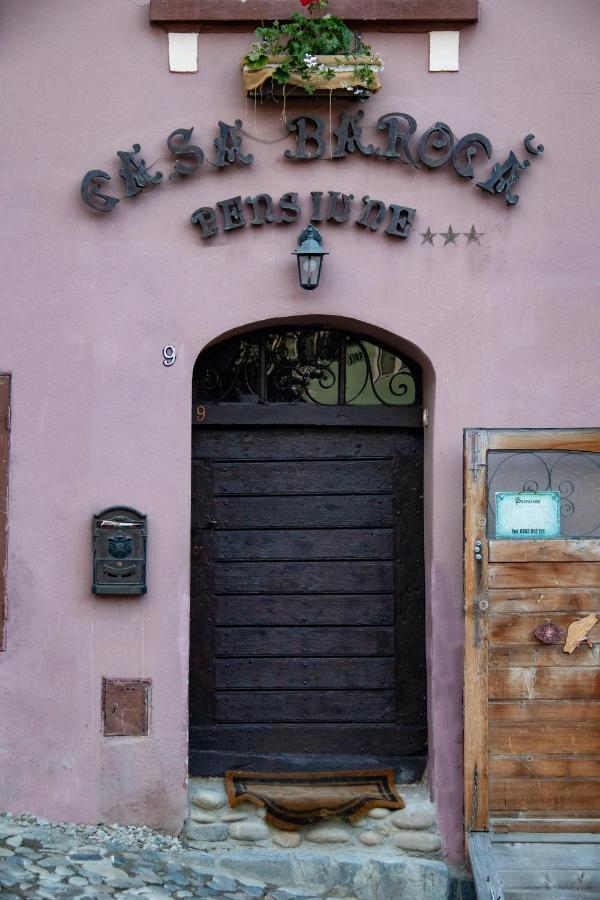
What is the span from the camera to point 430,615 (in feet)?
19.9

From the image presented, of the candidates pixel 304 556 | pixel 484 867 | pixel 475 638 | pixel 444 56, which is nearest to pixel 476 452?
pixel 475 638

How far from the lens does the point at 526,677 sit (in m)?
5.77

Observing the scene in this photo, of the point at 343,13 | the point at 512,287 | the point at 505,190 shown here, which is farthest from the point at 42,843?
the point at 343,13

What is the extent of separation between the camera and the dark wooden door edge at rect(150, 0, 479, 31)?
234 inches

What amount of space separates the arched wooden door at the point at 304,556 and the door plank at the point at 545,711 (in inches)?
25.7

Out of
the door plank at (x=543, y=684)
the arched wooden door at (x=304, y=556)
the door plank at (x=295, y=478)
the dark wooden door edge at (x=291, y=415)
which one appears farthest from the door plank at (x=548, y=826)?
the dark wooden door edge at (x=291, y=415)

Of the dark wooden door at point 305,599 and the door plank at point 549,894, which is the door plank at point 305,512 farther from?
the door plank at point 549,894

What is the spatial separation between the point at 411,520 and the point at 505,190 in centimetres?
183

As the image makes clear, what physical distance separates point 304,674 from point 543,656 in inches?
52.4

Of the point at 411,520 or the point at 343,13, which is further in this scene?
the point at 411,520

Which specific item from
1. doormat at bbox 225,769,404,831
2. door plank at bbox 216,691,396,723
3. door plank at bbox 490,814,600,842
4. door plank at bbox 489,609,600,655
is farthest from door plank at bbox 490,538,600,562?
doormat at bbox 225,769,404,831

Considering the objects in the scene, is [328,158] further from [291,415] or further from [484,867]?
[484,867]

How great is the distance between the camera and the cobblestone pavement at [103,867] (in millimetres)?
5176

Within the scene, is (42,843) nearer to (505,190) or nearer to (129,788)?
(129,788)
